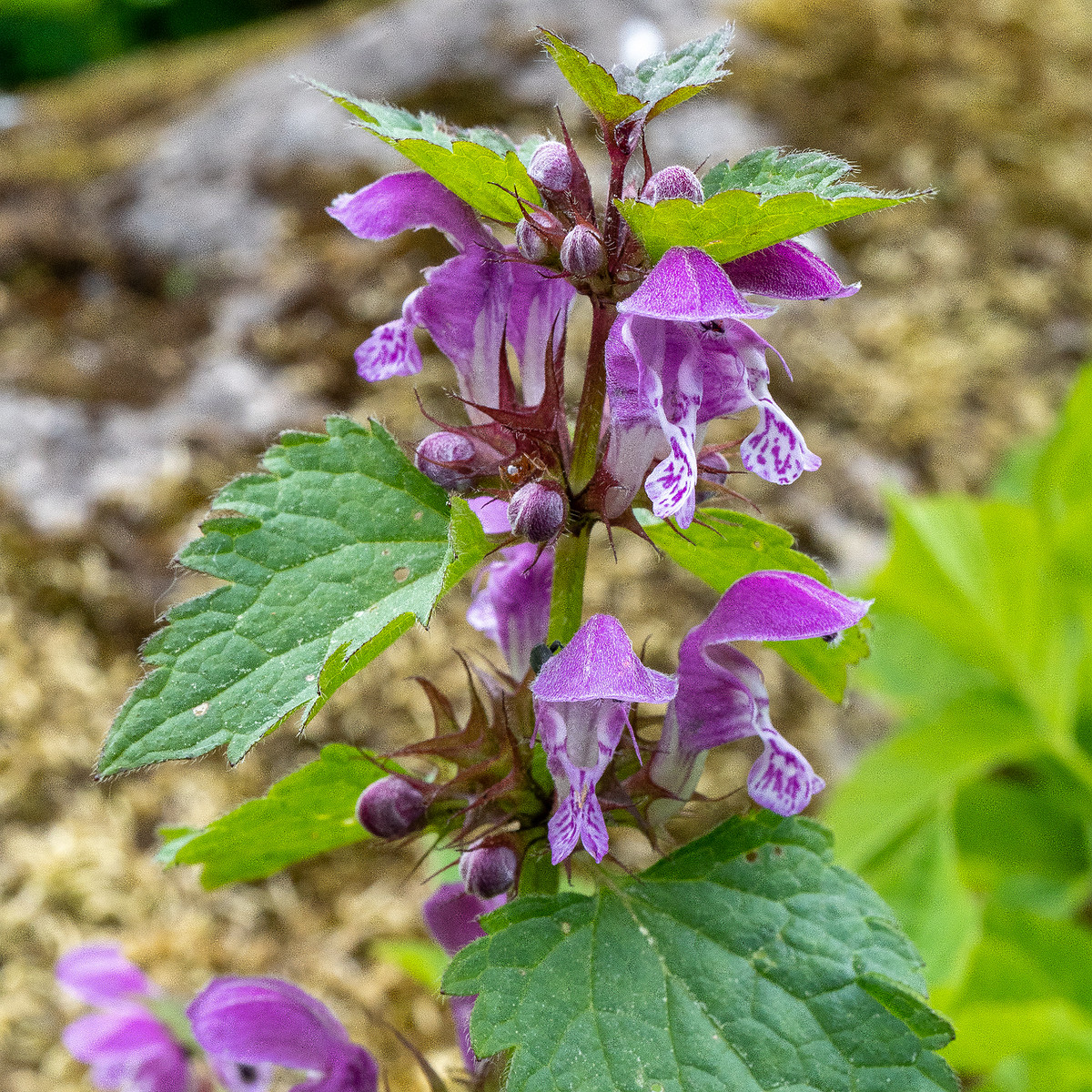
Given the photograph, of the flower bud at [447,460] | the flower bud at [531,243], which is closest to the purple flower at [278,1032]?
the flower bud at [447,460]

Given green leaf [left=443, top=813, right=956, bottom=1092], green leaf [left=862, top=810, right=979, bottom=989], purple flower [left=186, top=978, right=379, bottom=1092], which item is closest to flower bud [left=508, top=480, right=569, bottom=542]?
green leaf [left=443, top=813, right=956, bottom=1092]

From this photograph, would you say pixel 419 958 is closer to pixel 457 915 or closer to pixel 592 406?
pixel 457 915

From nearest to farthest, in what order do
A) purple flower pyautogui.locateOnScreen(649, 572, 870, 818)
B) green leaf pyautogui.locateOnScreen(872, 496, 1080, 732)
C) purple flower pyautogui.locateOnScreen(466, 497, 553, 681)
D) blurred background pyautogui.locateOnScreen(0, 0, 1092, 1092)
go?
1. purple flower pyautogui.locateOnScreen(649, 572, 870, 818)
2. purple flower pyautogui.locateOnScreen(466, 497, 553, 681)
3. blurred background pyautogui.locateOnScreen(0, 0, 1092, 1092)
4. green leaf pyautogui.locateOnScreen(872, 496, 1080, 732)

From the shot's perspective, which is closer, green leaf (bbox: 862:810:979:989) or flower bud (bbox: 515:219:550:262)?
flower bud (bbox: 515:219:550:262)

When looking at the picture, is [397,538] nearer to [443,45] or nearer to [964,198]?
[964,198]

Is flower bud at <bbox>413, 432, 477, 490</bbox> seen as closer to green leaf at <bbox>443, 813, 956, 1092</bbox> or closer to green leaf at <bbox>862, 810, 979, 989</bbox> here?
green leaf at <bbox>443, 813, 956, 1092</bbox>

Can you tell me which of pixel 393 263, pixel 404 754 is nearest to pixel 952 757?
pixel 404 754

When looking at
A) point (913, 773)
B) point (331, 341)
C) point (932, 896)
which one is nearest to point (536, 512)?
point (932, 896)
